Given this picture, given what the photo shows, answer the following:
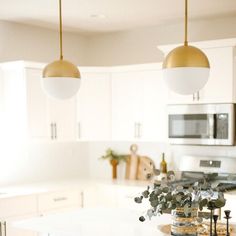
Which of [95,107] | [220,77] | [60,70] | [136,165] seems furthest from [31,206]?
[220,77]

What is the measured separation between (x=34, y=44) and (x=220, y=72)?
7.11ft

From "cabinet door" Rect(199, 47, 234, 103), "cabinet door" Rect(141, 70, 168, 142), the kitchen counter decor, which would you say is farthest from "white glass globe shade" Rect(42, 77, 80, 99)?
"cabinet door" Rect(141, 70, 168, 142)

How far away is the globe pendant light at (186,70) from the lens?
8.78ft

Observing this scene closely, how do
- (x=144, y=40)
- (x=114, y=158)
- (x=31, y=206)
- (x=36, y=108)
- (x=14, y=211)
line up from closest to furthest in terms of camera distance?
(x=14, y=211), (x=31, y=206), (x=36, y=108), (x=144, y=40), (x=114, y=158)

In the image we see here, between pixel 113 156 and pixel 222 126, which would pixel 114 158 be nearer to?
pixel 113 156

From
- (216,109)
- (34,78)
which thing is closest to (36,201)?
(34,78)

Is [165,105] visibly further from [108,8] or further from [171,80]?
[171,80]

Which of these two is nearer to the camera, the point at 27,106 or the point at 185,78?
the point at 185,78

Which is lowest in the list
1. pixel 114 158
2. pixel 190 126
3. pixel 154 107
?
pixel 114 158

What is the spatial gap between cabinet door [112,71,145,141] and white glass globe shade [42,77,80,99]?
226 cm

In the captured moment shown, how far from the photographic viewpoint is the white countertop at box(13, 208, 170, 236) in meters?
2.93

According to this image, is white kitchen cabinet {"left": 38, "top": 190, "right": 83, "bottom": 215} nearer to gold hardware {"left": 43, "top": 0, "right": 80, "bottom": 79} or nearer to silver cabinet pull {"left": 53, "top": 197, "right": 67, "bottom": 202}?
silver cabinet pull {"left": 53, "top": 197, "right": 67, "bottom": 202}

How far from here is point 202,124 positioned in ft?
16.0

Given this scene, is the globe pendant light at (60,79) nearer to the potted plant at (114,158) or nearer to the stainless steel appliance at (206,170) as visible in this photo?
the stainless steel appliance at (206,170)
